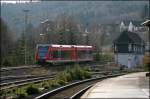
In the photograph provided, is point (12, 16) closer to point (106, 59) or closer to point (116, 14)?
point (106, 59)

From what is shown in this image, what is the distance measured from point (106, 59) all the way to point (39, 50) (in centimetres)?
1560

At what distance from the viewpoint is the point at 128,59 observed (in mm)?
77188

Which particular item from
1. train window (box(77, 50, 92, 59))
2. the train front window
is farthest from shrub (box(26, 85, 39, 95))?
train window (box(77, 50, 92, 59))

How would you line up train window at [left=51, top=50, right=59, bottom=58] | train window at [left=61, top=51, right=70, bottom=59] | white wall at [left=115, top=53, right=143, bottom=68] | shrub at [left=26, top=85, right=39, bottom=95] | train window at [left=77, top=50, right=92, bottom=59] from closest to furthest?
shrub at [left=26, top=85, right=39, bottom=95] → train window at [left=51, top=50, right=59, bottom=58] → train window at [left=61, top=51, right=70, bottom=59] → train window at [left=77, top=50, right=92, bottom=59] → white wall at [left=115, top=53, right=143, bottom=68]

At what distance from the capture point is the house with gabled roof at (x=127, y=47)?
81.6 meters

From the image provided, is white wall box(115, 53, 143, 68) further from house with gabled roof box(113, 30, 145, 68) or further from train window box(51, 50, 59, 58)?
train window box(51, 50, 59, 58)

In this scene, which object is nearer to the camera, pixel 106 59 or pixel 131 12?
pixel 106 59

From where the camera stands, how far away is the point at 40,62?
5788 cm

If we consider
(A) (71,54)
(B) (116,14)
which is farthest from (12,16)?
(B) (116,14)

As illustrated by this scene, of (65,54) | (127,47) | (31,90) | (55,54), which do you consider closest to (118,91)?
(31,90)

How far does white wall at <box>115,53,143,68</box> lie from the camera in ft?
250

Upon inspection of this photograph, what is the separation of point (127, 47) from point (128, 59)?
9.16 metres

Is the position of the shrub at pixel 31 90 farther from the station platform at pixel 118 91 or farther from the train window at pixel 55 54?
the train window at pixel 55 54

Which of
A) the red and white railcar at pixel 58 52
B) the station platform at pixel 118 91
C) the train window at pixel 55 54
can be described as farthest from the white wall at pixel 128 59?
the station platform at pixel 118 91
